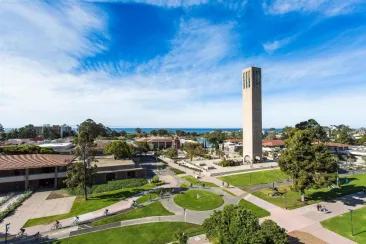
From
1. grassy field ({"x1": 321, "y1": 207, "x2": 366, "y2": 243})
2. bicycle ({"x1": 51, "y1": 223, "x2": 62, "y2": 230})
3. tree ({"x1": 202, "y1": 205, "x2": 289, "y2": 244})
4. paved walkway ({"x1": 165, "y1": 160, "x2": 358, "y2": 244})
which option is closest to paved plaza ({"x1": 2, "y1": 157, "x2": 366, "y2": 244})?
paved walkway ({"x1": 165, "y1": 160, "x2": 358, "y2": 244})

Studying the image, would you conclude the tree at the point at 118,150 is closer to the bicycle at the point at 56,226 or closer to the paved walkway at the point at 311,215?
the bicycle at the point at 56,226

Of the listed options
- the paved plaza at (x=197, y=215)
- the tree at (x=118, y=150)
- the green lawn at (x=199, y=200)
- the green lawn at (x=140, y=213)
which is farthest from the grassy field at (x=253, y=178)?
the tree at (x=118, y=150)

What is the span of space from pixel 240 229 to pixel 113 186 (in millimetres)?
34614

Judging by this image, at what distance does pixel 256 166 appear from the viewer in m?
62.0

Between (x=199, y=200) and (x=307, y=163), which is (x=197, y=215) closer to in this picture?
(x=199, y=200)

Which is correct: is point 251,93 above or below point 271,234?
above

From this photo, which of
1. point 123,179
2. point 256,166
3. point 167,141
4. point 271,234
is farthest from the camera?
point 167,141

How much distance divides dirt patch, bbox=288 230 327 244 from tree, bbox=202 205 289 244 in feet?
25.7

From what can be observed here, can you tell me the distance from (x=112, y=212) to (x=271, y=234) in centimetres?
2361

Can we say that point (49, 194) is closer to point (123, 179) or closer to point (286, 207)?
point (123, 179)

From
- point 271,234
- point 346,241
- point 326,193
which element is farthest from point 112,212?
point 326,193

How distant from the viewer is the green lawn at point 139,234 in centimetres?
2319

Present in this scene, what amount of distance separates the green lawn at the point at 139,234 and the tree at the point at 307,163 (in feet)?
64.4

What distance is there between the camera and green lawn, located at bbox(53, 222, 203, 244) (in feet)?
76.1
